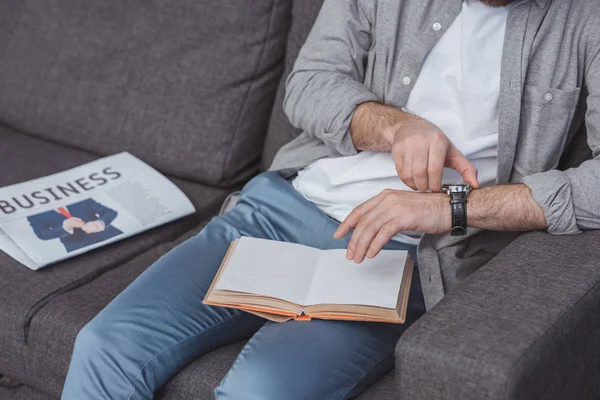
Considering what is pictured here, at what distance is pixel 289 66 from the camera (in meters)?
1.99

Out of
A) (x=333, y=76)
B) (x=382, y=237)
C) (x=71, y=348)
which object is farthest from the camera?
(x=333, y=76)

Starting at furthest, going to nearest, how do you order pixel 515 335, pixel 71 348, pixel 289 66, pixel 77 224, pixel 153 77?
1. pixel 153 77
2. pixel 289 66
3. pixel 77 224
4. pixel 71 348
5. pixel 515 335

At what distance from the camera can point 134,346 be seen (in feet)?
4.56

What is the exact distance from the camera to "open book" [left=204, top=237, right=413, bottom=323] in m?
1.33

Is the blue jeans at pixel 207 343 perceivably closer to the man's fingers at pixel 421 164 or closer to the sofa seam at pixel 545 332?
the man's fingers at pixel 421 164

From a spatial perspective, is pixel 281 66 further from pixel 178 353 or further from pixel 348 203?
pixel 178 353

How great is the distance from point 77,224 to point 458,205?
2.72ft

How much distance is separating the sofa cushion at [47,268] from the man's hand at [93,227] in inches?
1.7

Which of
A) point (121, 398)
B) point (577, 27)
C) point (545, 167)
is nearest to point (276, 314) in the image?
point (121, 398)

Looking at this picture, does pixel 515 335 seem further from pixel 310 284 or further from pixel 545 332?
pixel 310 284

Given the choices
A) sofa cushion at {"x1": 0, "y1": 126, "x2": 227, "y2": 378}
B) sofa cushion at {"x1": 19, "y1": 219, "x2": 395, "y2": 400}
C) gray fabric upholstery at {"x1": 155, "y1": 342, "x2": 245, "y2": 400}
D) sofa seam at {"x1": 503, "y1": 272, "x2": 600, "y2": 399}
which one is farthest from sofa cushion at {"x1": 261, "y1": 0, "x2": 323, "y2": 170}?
sofa seam at {"x1": 503, "y1": 272, "x2": 600, "y2": 399}

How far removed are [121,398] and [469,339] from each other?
583 millimetres

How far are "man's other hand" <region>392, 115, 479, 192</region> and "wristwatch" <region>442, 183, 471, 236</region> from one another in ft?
0.06

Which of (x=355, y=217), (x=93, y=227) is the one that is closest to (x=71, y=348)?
(x=93, y=227)
